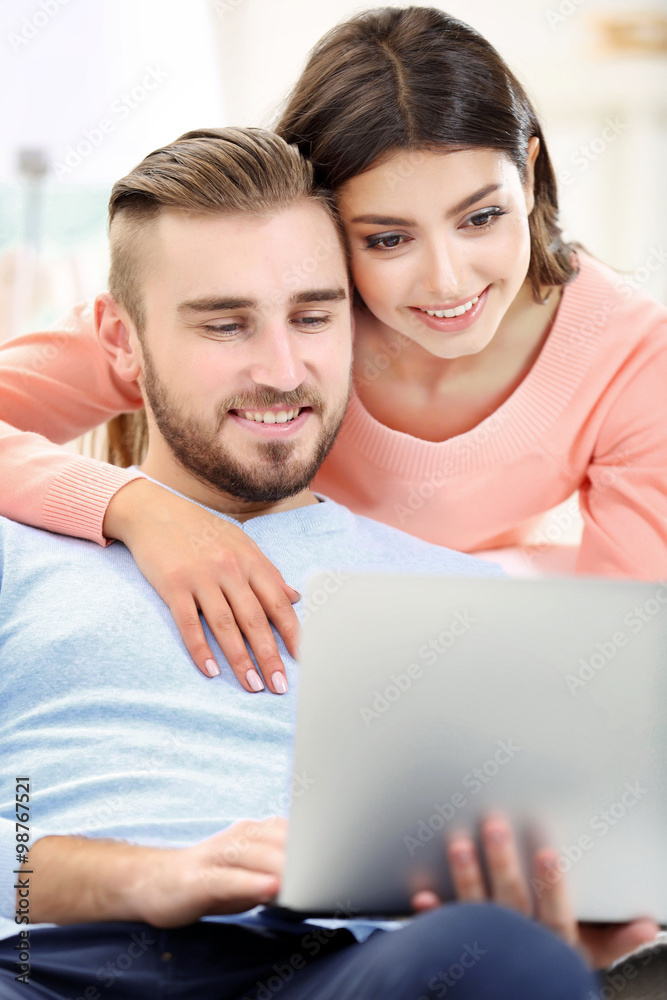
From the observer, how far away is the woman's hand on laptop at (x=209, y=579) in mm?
1055

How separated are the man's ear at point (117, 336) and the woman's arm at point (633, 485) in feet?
2.18

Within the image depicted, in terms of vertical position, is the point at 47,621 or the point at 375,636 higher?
the point at 375,636

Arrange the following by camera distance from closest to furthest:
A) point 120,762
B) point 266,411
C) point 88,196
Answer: point 120,762 < point 266,411 < point 88,196

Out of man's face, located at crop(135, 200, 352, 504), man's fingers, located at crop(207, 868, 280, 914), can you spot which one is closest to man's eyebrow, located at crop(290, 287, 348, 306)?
man's face, located at crop(135, 200, 352, 504)

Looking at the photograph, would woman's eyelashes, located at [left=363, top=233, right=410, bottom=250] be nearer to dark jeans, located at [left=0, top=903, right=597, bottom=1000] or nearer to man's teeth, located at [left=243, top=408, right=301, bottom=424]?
man's teeth, located at [left=243, top=408, right=301, bottom=424]

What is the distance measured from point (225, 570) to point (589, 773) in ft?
1.72

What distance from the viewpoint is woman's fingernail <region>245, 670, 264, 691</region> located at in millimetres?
1037

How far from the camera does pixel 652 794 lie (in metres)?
0.69

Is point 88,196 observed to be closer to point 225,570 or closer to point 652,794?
point 225,570

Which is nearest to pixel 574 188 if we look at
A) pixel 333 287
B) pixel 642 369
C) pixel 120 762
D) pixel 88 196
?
pixel 88 196

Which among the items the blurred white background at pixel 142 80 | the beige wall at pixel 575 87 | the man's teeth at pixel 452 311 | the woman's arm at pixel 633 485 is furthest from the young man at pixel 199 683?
the beige wall at pixel 575 87

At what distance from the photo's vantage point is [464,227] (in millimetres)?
1268

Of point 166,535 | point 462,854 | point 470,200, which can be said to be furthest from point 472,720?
point 470,200

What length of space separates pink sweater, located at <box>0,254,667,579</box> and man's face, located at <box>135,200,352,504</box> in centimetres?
24
